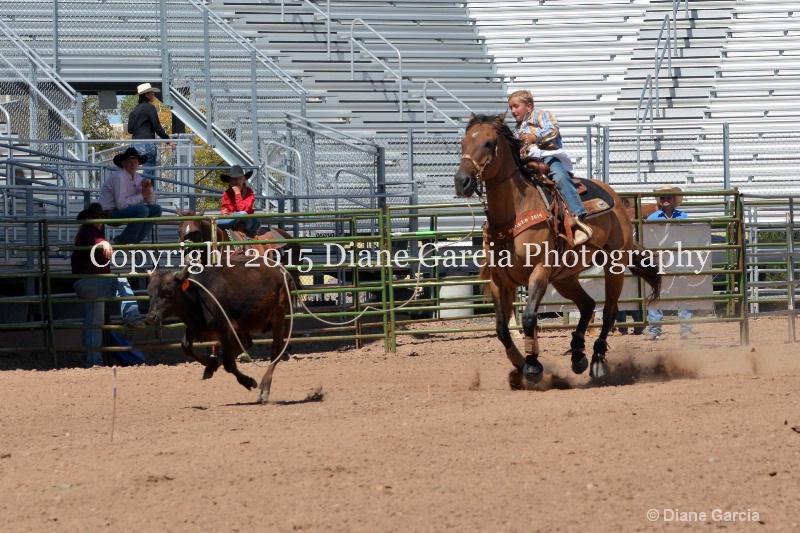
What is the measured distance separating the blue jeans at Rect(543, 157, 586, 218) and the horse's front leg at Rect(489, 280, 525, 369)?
35.5 inches

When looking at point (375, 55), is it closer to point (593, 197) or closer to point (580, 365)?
point (593, 197)

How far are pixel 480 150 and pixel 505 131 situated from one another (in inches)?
22.1

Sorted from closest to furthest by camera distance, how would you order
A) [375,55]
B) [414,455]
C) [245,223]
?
[414,455]
[245,223]
[375,55]

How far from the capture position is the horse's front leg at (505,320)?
31.9 feet

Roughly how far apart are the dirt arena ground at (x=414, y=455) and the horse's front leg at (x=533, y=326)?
0.79ft

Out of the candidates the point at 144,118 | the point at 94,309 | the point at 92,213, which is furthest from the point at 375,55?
the point at 94,309

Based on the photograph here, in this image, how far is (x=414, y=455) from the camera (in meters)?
6.73

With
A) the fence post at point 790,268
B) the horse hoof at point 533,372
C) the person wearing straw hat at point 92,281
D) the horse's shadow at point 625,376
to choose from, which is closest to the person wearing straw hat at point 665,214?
the fence post at point 790,268

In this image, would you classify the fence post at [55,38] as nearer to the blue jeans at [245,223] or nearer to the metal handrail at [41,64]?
the metal handrail at [41,64]

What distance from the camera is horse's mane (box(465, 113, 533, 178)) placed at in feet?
31.7

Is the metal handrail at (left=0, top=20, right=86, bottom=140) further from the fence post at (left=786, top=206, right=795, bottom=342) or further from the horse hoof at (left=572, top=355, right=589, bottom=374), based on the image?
the fence post at (left=786, top=206, right=795, bottom=342)

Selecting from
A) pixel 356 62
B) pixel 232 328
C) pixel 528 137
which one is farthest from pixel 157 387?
pixel 356 62

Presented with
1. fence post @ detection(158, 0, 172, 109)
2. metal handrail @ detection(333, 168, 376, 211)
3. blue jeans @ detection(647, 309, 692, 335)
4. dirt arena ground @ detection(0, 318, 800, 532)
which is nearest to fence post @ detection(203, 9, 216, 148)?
fence post @ detection(158, 0, 172, 109)

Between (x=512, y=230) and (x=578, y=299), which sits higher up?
(x=512, y=230)
